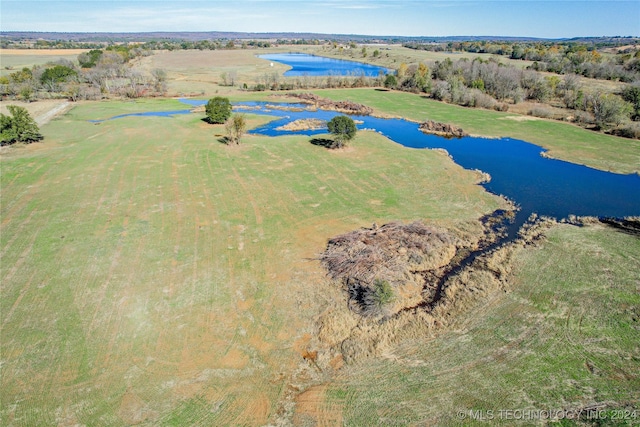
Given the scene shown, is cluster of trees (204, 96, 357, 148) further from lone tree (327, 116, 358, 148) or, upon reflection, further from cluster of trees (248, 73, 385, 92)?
cluster of trees (248, 73, 385, 92)

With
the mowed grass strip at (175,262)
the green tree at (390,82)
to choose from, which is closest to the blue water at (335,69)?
the green tree at (390,82)

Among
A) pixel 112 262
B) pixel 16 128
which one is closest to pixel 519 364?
pixel 112 262

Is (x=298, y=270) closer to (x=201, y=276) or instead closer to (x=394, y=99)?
(x=201, y=276)

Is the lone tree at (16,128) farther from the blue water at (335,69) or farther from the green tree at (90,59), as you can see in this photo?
the blue water at (335,69)

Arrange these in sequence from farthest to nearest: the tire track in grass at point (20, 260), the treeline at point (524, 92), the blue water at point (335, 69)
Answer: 1. the blue water at point (335, 69)
2. the treeline at point (524, 92)
3. the tire track in grass at point (20, 260)

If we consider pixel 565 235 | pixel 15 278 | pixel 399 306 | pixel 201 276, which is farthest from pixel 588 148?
pixel 15 278

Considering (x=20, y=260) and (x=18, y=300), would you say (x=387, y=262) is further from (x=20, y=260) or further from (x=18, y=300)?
(x=20, y=260)
